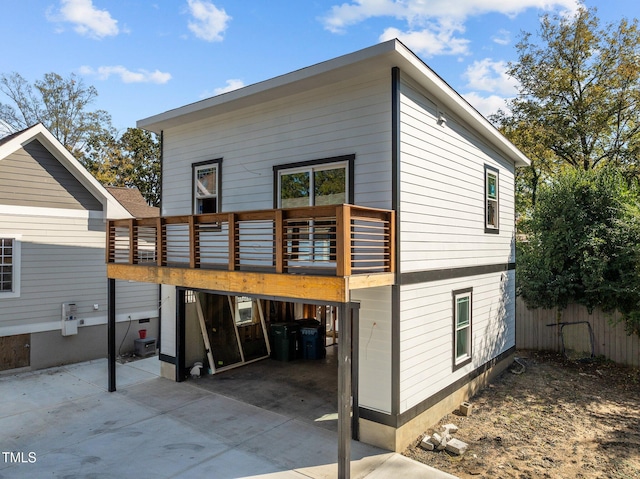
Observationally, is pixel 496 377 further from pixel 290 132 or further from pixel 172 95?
pixel 172 95

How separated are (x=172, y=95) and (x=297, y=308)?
9443mm

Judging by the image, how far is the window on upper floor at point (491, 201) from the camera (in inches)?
376

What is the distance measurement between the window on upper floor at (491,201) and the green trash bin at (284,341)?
5704 millimetres

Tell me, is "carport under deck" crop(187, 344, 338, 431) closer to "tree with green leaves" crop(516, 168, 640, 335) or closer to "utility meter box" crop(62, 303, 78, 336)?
"utility meter box" crop(62, 303, 78, 336)

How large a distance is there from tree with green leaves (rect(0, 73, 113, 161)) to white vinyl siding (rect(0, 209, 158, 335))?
18.3 m

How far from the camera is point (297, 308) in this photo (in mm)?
12891

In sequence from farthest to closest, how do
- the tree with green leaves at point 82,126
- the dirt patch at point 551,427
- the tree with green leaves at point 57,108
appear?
the tree with green leaves at point 82,126 → the tree with green leaves at point 57,108 → the dirt patch at point 551,427

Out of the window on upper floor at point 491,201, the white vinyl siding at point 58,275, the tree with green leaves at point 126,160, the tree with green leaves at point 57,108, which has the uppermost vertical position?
the tree with green leaves at point 57,108

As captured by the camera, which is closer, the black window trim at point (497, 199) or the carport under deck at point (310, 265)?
the carport under deck at point (310, 265)

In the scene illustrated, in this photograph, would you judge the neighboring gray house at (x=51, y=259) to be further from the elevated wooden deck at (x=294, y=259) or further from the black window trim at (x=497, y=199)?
the black window trim at (x=497, y=199)

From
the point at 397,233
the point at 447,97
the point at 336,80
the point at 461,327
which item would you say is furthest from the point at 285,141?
the point at 461,327

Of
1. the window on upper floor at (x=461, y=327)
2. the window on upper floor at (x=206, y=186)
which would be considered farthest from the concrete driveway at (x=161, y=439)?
the window on upper floor at (x=206, y=186)

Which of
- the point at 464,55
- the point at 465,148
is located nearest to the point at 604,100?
the point at 464,55

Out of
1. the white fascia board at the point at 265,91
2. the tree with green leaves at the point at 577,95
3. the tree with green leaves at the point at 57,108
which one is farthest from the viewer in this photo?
the tree with green leaves at the point at 57,108
